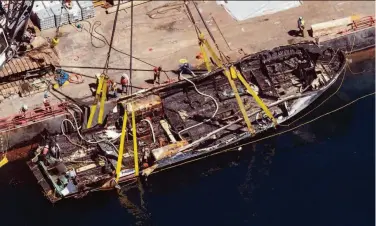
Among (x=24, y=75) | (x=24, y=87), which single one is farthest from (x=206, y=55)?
(x=24, y=87)

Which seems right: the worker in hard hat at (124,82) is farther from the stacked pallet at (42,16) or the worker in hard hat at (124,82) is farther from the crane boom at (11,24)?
the stacked pallet at (42,16)

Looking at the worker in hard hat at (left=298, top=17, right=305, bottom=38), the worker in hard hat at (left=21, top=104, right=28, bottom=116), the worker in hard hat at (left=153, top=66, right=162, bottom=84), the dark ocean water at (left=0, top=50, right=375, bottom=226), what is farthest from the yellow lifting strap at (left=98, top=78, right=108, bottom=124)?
the worker in hard hat at (left=298, top=17, right=305, bottom=38)

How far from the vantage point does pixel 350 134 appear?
50531mm

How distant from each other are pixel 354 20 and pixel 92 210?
2743cm

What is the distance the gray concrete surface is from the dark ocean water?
8117 millimetres

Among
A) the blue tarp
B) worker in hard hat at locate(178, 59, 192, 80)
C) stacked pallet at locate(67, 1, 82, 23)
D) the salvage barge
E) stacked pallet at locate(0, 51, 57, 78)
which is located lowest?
the salvage barge

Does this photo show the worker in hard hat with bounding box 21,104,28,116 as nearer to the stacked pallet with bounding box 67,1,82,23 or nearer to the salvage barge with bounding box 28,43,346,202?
the salvage barge with bounding box 28,43,346,202

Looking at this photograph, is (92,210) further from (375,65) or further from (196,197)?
(375,65)

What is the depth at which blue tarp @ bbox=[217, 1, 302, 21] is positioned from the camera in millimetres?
57781

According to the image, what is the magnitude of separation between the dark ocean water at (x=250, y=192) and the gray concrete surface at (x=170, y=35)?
812 centimetres

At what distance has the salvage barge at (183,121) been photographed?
149 feet

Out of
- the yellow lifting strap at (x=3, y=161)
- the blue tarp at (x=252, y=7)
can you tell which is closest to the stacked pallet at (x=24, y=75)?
the yellow lifting strap at (x=3, y=161)

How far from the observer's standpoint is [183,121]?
159ft

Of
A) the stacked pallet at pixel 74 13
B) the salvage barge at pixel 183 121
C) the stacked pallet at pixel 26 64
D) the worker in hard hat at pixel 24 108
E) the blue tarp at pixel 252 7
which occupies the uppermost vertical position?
the stacked pallet at pixel 74 13
